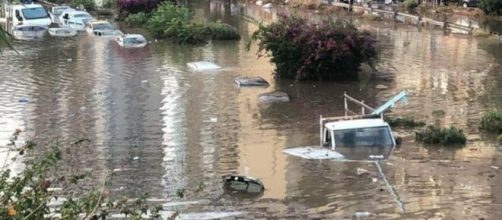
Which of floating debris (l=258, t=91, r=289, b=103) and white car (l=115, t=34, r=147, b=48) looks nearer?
floating debris (l=258, t=91, r=289, b=103)

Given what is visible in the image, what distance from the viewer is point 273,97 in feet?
70.0

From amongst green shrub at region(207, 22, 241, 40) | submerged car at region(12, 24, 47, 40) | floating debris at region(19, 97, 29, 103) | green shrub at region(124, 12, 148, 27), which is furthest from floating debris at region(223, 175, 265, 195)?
green shrub at region(124, 12, 148, 27)

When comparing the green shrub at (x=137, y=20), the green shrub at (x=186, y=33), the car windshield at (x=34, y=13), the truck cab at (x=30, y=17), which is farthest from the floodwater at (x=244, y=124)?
the green shrub at (x=137, y=20)

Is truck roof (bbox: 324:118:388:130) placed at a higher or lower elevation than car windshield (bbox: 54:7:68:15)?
lower

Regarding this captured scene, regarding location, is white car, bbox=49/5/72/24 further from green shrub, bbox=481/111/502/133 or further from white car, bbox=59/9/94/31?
green shrub, bbox=481/111/502/133

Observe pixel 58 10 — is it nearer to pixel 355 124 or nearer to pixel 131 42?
pixel 131 42

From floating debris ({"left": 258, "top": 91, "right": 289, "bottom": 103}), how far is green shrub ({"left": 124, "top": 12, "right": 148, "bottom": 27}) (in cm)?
2305

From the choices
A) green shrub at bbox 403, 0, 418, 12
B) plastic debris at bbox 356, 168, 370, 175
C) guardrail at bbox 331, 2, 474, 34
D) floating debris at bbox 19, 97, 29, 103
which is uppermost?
green shrub at bbox 403, 0, 418, 12

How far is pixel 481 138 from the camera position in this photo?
16406mm

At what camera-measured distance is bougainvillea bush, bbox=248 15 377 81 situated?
24484 mm

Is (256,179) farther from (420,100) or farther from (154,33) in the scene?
(154,33)

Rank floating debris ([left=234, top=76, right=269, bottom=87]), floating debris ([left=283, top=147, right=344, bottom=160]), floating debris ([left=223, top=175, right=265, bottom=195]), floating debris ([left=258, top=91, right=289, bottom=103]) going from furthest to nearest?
1. floating debris ([left=234, top=76, right=269, bottom=87])
2. floating debris ([left=258, top=91, right=289, bottom=103])
3. floating debris ([left=283, top=147, right=344, bottom=160])
4. floating debris ([left=223, top=175, right=265, bottom=195])

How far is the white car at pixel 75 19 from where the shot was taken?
137 feet

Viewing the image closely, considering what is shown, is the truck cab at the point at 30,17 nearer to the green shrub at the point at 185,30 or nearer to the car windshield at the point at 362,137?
the green shrub at the point at 185,30
